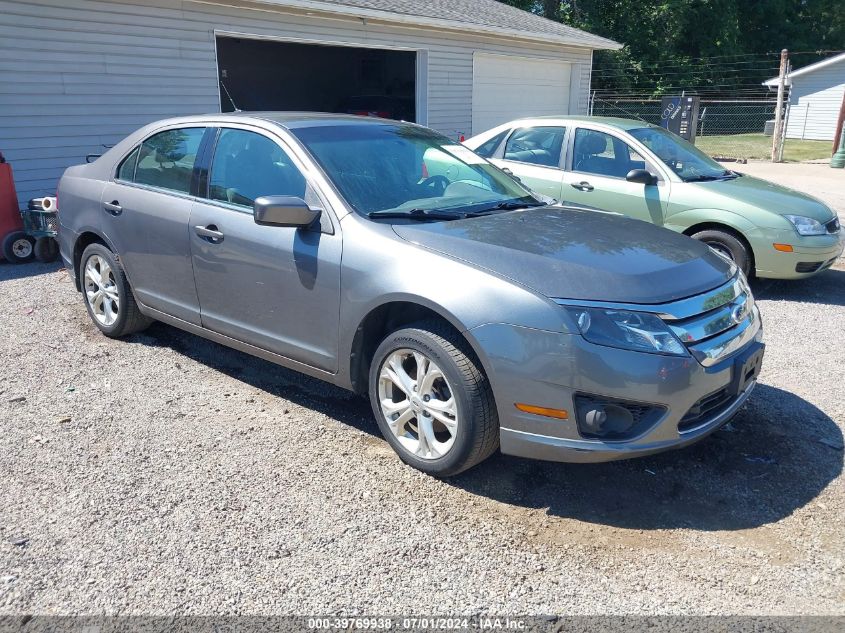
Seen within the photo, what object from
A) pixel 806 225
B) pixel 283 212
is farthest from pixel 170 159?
pixel 806 225

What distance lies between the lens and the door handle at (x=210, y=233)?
13.6 feet

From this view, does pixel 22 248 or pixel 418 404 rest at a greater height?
pixel 418 404

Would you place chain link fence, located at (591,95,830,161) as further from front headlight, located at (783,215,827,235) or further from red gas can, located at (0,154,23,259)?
red gas can, located at (0,154,23,259)

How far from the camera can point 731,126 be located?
34.5m

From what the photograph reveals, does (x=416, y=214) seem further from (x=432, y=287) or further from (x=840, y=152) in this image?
(x=840, y=152)

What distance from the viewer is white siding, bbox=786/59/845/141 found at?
34.1 meters

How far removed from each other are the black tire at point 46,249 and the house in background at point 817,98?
1358 inches

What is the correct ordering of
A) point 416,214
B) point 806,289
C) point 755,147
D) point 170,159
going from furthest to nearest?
point 755,147 < point 806,289 < point 170,159 < point 416,214

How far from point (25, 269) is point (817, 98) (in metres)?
37.6

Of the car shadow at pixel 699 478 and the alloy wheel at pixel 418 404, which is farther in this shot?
the alloy wheel at pixel 418 404

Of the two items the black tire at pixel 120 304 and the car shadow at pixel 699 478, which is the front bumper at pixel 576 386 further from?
the black tire at pixel 120 304

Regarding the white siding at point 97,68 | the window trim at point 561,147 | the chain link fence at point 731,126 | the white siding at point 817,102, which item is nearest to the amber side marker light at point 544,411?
the window trim at point 561,147

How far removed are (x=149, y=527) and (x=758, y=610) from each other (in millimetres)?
2482

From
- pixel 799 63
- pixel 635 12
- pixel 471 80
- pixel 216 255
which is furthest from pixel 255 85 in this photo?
pixel 799 63
